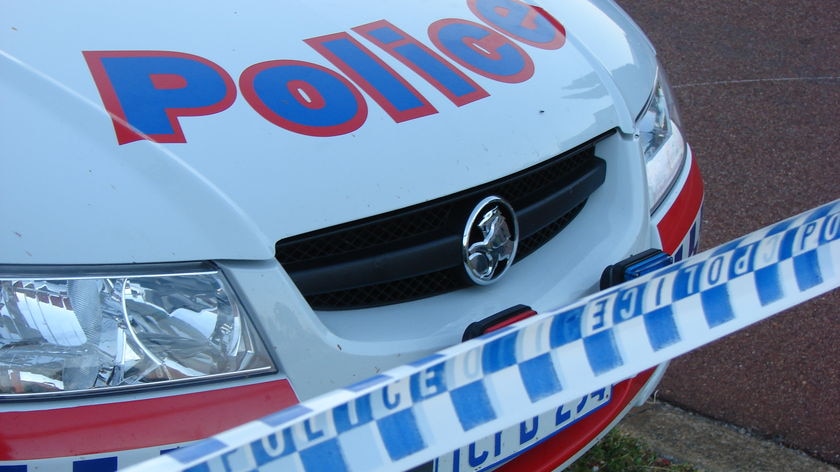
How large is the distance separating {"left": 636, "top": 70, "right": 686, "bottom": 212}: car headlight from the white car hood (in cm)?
22

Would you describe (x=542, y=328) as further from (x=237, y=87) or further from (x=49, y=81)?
(x=49, y=81)

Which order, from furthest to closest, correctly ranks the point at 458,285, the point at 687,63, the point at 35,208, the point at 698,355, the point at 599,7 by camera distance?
the point at 687,63, the point at 698,355, the point at 599,7, the point at 458,285, the point at 35,208

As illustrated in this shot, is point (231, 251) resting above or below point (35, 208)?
below

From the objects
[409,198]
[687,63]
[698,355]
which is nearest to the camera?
[409,198]

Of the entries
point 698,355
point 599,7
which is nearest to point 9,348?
point 599,7

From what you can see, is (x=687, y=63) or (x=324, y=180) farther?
(x=687, y=63)

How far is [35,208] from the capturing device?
5.19ft

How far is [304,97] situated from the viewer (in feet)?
6.28

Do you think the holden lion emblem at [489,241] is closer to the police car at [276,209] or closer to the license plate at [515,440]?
the police car at [276,209]

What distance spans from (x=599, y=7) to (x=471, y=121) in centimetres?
92

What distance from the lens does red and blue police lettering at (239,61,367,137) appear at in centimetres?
186

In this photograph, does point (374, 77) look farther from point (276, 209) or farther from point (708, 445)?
point (708, 445)

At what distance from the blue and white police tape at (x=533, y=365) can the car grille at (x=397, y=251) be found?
25 centimetres

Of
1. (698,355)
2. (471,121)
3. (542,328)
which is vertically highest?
(471,121)
